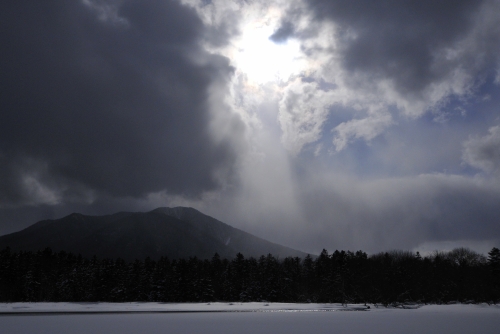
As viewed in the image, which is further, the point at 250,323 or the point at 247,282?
the point at 247,282

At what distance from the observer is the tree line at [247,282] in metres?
113

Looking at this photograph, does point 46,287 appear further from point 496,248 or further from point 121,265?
point 496,248

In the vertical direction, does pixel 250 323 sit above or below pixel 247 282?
below

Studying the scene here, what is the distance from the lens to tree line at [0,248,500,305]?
112625mm

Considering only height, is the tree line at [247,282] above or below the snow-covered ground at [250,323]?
above

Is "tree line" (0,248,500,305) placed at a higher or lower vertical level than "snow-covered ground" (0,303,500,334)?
higher

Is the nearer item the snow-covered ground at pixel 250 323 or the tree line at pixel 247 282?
the snow-covered ground at pixel 250 323

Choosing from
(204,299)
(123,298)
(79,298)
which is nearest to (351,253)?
(204,299)

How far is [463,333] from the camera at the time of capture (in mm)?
27938

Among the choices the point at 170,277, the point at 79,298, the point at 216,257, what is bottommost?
the point at 79,298

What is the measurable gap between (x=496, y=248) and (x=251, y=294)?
3148 inches

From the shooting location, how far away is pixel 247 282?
382 feet

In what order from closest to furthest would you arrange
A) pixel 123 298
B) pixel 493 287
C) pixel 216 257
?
pixel 493 287, pixel 123 298, pixel 216 257

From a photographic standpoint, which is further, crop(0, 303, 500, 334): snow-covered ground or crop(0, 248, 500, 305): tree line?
crop(0, 248, 500, 305): tree line
